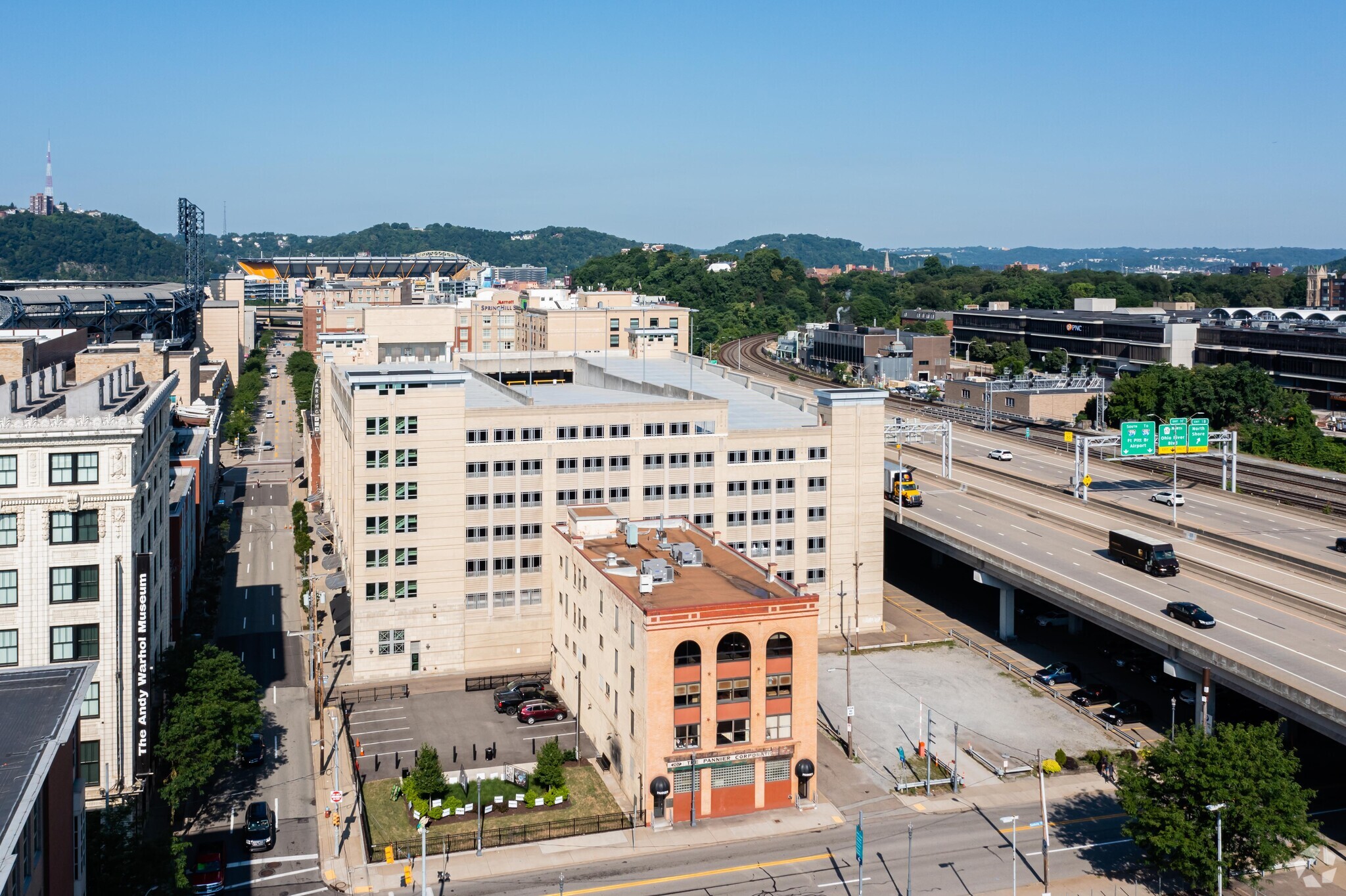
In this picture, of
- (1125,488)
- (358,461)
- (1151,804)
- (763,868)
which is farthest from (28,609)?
(1125,488)

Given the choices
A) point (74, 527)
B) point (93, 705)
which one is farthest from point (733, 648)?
point (74, 527)

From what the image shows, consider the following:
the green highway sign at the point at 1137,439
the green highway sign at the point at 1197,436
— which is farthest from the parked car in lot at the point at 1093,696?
the green highway sign at the point at 1197,436

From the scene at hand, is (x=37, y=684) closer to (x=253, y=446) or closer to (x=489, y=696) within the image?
(x=489, y=696)

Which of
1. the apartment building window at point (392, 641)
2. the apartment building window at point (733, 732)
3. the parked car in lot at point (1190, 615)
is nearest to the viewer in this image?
the apartment building window at point (733, 732)

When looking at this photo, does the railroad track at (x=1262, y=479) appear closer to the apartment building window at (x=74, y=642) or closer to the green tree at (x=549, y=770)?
the green tree at (x=549, y=770)

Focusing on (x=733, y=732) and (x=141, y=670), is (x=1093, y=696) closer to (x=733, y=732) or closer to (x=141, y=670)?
(x=733, y=732)
